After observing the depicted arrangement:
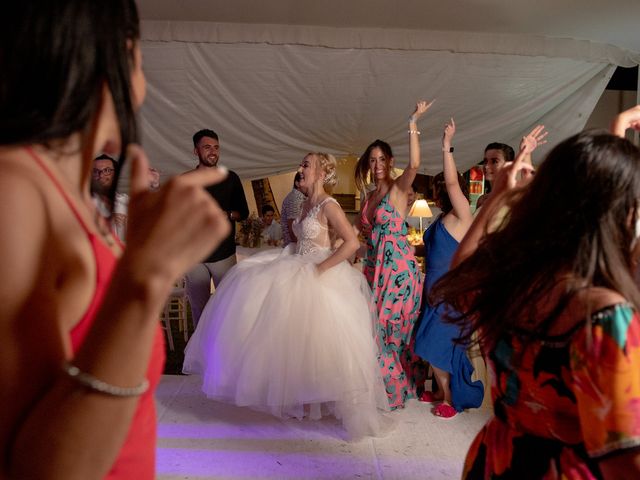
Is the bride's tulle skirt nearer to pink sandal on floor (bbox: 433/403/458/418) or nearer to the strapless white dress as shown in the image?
the strapless white dress

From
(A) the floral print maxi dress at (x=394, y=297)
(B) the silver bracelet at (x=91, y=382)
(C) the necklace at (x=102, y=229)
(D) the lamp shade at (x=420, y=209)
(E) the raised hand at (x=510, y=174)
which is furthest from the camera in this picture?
(D) the lamp shade at (x=420, y=209)

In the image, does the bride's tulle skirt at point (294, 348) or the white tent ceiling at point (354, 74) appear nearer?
the bride's tulle skirt at point (294, 348)

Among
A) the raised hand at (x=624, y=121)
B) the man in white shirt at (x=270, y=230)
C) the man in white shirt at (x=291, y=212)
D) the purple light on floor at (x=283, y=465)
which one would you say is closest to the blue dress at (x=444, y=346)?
the purple light on floor at (x=283, y=465)

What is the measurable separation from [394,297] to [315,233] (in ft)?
2.01

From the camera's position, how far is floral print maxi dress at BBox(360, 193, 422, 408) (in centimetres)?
316

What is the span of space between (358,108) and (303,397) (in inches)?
96.1

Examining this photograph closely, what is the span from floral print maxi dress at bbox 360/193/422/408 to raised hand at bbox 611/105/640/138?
1.80 metres

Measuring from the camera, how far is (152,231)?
0.45m

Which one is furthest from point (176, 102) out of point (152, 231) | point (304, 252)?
point (152, 231)

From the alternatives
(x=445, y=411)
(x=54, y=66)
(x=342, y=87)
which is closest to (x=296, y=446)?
(x=445, y=411)

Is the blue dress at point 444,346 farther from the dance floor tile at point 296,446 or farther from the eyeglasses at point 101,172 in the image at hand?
the eyeglasses at point 101,172

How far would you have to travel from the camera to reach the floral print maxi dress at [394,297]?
10.4 ft

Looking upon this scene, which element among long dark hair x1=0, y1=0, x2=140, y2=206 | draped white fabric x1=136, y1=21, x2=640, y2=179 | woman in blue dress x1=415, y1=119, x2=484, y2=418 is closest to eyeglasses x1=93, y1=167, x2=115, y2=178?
draped white fabric x1=136, y1=21, x2=640, y2=179

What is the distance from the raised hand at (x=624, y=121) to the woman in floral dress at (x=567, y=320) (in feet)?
1.63
